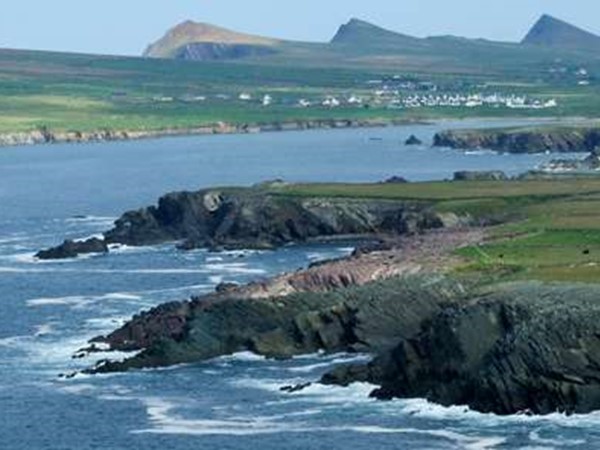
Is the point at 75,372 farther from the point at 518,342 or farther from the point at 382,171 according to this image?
the point at 382,171

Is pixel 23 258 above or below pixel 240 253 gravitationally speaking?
below

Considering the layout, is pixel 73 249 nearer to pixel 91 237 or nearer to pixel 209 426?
pixel 91 237

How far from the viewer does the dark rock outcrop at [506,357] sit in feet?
200

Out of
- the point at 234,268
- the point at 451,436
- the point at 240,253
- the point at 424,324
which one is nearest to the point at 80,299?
the point at 234,268

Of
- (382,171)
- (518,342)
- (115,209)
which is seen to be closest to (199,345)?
(518,342)

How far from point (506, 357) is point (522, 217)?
1639 inches

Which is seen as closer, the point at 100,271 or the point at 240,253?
the point at 100,271

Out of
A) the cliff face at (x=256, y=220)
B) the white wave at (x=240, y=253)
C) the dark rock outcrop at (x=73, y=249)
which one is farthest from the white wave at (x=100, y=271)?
the cliff face at (x=256, y=220)

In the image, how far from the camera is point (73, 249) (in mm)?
110000

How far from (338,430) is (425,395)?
13.9 ft

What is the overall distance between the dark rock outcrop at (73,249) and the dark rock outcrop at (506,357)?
4342 cm

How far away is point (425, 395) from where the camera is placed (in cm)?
6412

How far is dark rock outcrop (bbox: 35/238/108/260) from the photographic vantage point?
10894cm

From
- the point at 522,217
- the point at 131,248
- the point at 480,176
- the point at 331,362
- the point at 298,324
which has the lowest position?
the point at 131,248
